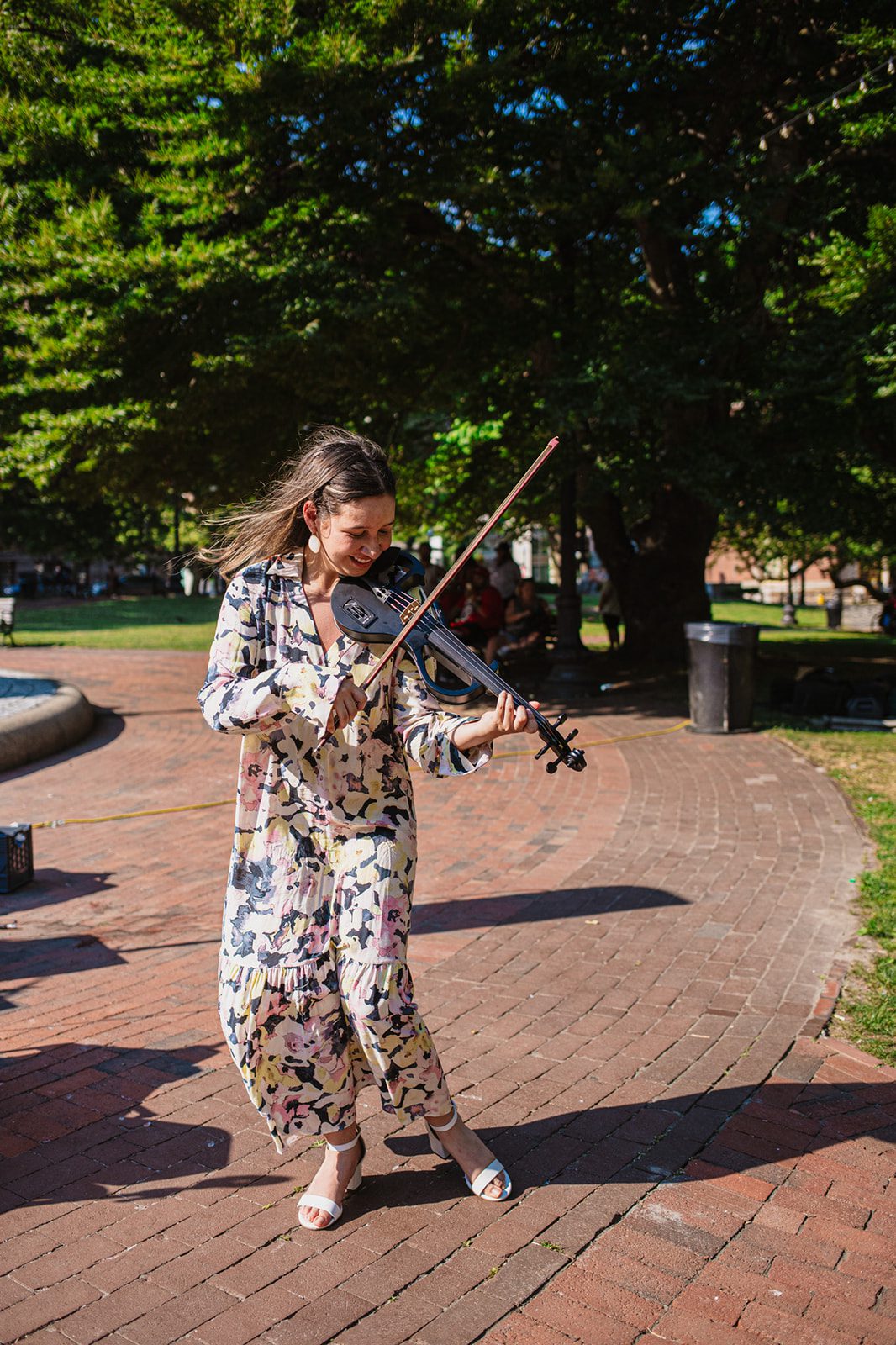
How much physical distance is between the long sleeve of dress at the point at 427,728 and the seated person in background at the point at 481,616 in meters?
10.8

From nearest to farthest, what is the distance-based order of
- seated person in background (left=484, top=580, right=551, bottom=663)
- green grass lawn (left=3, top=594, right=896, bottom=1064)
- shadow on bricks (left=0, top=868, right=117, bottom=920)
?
green grass lawn (left=3, top=594, right=896, bottom=1064) → shadow on bricks (left=0, top=868, right=117, bottom=920) → seated person in background (left=484, top=580, right=551, bottom=663)

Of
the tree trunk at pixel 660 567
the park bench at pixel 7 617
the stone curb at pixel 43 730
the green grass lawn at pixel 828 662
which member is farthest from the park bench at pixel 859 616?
the stone curb at pixel 43 730

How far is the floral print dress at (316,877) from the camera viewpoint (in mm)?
2656

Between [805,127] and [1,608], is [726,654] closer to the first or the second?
[805,127]

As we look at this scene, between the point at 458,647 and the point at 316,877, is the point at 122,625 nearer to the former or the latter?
the point at 316,877

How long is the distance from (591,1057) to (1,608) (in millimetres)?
18738

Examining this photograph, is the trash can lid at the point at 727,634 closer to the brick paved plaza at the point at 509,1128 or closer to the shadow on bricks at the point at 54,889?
the brick paved plaza at the point at 509,1128

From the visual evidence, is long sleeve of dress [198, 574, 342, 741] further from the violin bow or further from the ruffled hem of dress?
the ruffled hem of dress

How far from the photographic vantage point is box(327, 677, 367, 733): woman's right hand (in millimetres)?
2410

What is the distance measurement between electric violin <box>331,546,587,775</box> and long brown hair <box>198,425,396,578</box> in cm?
20

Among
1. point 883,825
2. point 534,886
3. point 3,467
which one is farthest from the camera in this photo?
point 3,467

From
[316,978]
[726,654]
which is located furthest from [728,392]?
[316,978]

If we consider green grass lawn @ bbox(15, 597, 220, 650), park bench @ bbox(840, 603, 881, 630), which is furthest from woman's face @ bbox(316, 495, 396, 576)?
park bench @ bbox(840, 603, 881, 630)

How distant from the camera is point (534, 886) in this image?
597 cm
